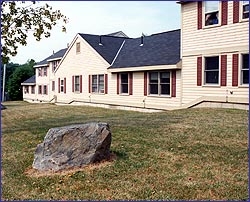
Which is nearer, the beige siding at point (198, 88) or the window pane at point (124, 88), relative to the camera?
the beige siding at point (198, 88)

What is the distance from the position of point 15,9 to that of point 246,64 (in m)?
9.37

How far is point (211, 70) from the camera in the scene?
1593 cm

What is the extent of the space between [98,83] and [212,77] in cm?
1115

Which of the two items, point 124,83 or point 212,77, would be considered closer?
point 212,77

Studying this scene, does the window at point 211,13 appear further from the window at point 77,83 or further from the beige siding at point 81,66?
the window at point 77,83

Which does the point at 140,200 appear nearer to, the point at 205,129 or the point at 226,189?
the point at 226,189

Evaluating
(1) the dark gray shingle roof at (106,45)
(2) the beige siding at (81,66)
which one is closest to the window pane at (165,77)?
(2) the beige siding at (81,66)

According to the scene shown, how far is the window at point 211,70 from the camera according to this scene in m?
15.8

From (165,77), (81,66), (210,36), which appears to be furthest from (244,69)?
(81,66)

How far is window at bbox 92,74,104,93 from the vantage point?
982 inches

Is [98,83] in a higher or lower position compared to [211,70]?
lower

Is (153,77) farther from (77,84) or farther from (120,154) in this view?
(120,154)

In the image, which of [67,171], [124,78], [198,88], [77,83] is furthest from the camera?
[77,83]

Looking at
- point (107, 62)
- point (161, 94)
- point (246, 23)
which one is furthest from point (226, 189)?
point (107, 62)
